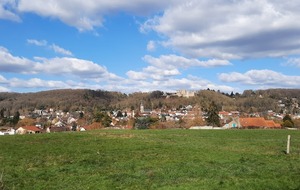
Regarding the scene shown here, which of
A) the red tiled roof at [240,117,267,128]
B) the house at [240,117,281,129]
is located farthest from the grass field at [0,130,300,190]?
the red tiled roof at [240,117,267,128]

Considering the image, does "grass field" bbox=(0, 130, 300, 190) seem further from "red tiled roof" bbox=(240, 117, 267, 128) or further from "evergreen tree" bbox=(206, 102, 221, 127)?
"red tiled roof" bbox=(240, 117, 267, 128)

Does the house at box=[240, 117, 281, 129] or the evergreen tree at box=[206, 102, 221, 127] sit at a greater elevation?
the evergreen tree at box=[206, 102, 221, 127]

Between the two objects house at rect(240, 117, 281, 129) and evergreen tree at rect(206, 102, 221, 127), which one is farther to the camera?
evergreen tree at rect(206, 102, 221, 127)

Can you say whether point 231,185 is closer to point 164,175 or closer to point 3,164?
point 164,175

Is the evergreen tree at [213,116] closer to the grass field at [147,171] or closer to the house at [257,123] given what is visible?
the house at [257,123]

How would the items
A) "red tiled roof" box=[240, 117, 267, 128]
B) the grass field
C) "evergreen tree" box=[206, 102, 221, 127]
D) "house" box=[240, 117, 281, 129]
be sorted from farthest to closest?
1. "evergreen tree" box=[206, 102, 221, 127]
2. "red tiled roof" box=[240, 117, 267, 128]
3. "house" box=[240, 117, 281, 129]
4. the grass field

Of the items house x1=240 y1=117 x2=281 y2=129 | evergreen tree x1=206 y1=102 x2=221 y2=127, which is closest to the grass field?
evergreen tree x1=206 y1=102 x2=221 y2=127

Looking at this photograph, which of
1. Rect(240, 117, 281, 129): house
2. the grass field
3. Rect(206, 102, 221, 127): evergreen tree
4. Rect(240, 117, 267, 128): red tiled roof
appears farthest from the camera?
Rect(206, 102, 221, 127): evergreen tree

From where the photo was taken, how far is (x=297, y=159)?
21.0 metres

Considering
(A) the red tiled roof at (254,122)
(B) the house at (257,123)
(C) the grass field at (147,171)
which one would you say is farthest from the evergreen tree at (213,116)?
(C) the grass field at (147,171)

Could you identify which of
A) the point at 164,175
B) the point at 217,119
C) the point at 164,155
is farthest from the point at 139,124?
the point at 164,175

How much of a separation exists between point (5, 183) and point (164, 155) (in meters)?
10.9

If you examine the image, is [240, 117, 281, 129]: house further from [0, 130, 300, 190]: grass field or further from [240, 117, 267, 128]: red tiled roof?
[0, 130, 300, 190]: grass field

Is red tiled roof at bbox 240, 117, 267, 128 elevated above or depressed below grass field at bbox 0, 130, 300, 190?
below
